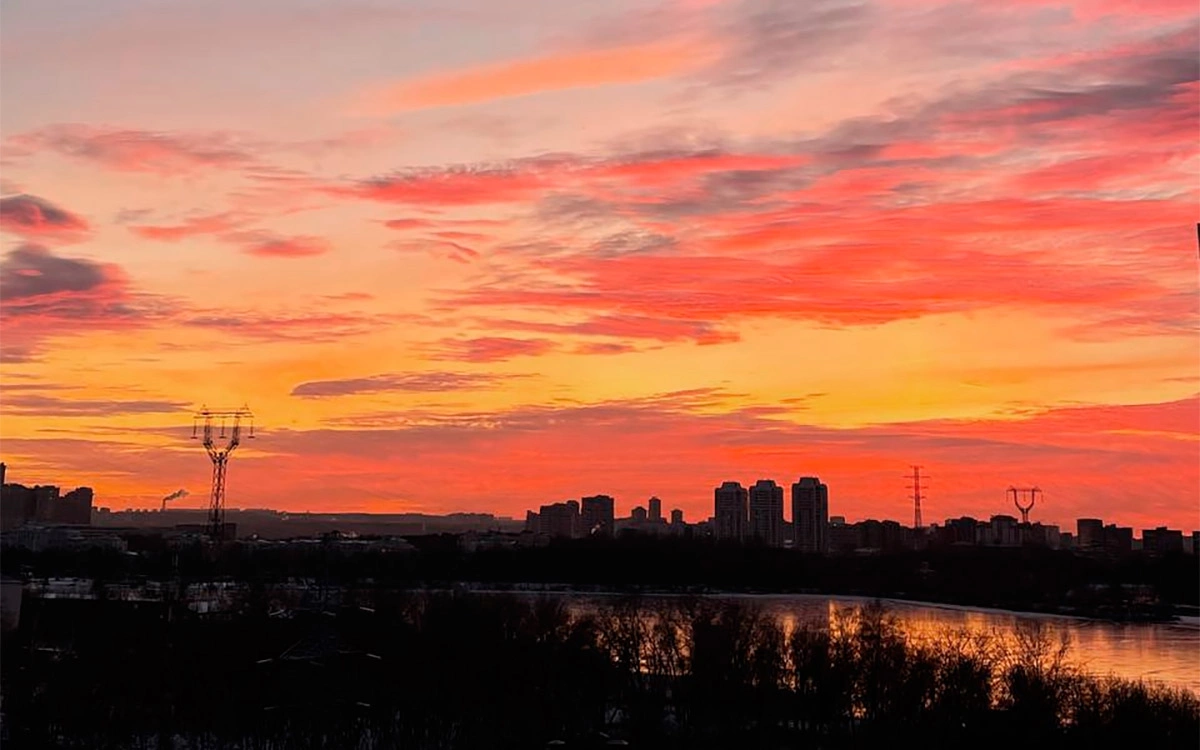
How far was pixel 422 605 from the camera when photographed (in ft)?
76.8

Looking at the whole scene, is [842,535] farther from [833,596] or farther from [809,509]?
[833,596]

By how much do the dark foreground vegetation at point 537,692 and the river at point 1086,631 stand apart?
4.10 meters

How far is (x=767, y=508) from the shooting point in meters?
85.8

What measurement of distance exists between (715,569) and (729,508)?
149 feet

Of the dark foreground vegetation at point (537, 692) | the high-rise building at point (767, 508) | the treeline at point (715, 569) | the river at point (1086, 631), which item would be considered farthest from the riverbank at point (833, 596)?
the high-rise building at point (767, 508)

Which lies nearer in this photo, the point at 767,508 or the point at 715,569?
the point at 715,569

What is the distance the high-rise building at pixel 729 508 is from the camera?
8688cm

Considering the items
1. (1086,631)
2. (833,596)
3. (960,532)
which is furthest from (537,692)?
(960,532)

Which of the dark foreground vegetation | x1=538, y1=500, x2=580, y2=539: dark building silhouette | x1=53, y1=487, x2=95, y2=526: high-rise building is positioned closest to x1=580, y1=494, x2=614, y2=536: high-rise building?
x1=538, y1=500, x2=580, y2=539: dark building silhouette

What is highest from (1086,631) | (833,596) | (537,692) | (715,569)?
(715,569)

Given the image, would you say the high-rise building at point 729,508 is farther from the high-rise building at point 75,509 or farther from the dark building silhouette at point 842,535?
the high-rise building at point 75,509

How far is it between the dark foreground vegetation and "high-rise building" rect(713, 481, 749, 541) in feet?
226

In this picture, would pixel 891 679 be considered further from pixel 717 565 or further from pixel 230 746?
pixel 717 565

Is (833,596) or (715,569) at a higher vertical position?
(715,569)
